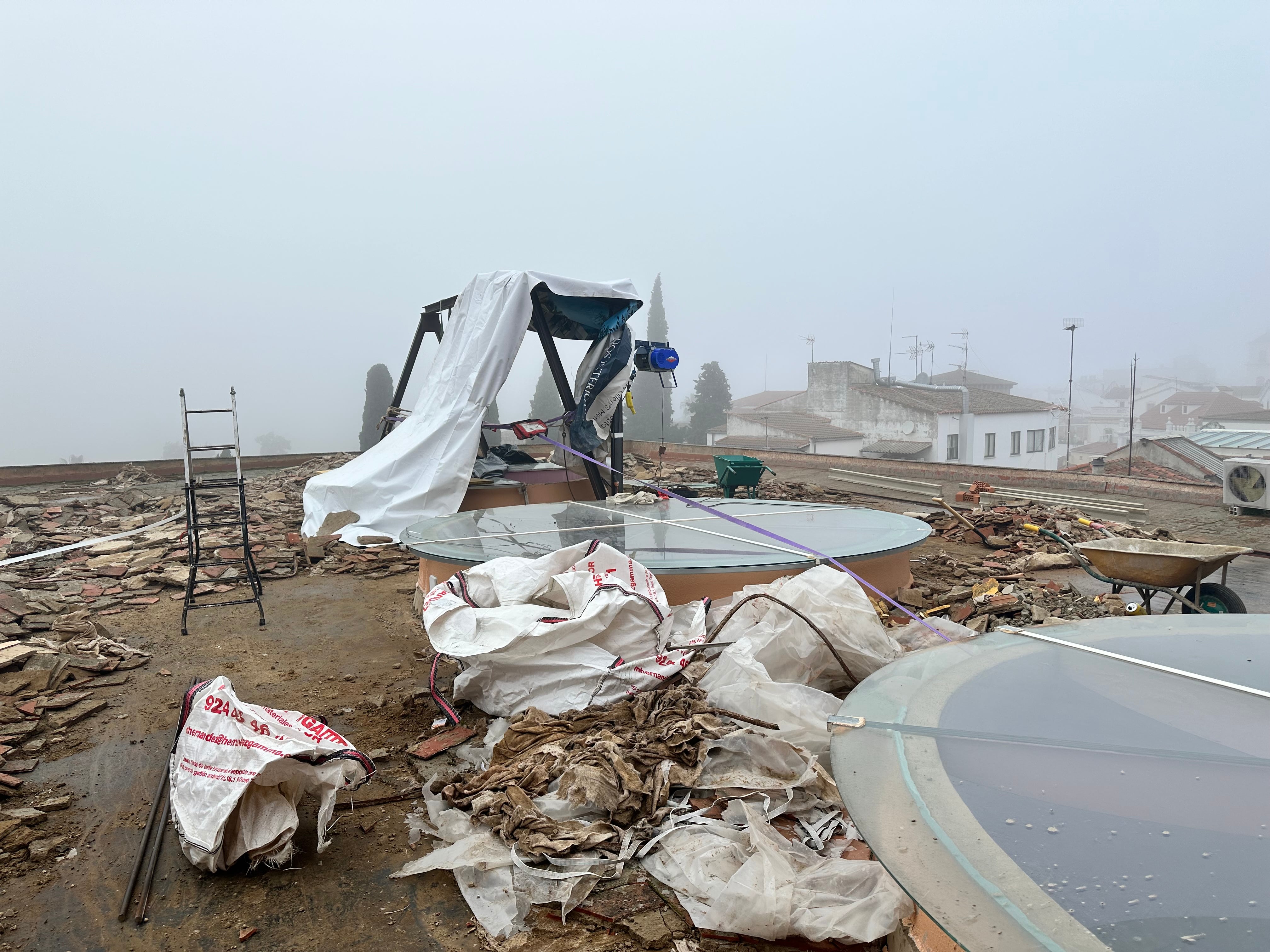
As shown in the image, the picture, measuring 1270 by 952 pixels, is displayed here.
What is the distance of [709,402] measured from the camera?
56.6 metres

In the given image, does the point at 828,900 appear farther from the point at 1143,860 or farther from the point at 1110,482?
the point at 1110,482

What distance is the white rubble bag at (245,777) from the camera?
261cm

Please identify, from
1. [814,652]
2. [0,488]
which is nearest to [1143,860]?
[814,652]

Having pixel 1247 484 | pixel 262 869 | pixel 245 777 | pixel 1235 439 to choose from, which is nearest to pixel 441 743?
pixel 262 869

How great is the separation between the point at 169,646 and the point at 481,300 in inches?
191

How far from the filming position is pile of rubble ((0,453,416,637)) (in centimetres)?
662

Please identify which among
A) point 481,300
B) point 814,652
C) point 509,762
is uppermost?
point 481,300

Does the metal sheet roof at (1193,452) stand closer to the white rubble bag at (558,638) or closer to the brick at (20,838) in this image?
the white rubble bag at (558,638)

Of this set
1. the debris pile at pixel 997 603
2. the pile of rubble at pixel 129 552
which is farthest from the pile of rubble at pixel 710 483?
the pile of rubble at pixel 129 552

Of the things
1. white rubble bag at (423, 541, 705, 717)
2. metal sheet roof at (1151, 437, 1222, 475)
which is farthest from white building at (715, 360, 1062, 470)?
white rubble bag at (423, 541, 705, 717)

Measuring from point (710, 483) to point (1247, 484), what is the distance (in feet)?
25.9

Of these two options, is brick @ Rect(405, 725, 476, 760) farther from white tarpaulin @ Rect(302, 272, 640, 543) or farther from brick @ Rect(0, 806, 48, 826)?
white tarpaulin @ Rect(302, 272, 640, 543)

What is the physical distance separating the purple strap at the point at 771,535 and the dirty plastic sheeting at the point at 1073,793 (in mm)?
1045

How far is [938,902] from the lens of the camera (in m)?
1.59
